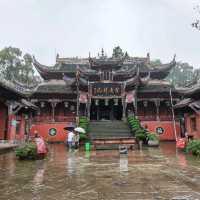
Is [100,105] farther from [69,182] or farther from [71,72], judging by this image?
[69,182]

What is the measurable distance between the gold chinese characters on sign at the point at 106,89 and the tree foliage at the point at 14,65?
19898 mm

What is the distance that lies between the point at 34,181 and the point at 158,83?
26.4m

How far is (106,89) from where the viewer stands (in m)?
28.9

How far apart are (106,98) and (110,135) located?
6747mm

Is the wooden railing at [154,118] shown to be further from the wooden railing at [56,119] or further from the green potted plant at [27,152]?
the green potted plant at [27,152]

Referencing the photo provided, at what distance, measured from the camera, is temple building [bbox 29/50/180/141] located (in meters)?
28.1

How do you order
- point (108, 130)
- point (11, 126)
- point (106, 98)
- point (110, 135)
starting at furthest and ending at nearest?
point (106, 98) → point (108, 130) → point (110, 135) → point (11, 126)

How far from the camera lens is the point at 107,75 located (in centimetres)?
3069

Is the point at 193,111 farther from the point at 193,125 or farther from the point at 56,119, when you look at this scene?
the point at 56,119

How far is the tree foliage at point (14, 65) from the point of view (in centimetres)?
4584

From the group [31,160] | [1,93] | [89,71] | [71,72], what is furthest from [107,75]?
[31,160]

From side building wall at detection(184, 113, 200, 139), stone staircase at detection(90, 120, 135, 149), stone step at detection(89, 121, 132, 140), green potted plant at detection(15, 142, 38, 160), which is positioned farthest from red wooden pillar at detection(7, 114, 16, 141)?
side building wall at detection(184, 113, 200, 139)

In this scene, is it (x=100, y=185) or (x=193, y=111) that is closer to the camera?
(x=100, y=185)

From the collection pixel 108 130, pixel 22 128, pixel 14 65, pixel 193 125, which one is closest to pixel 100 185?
pixel 193 125
